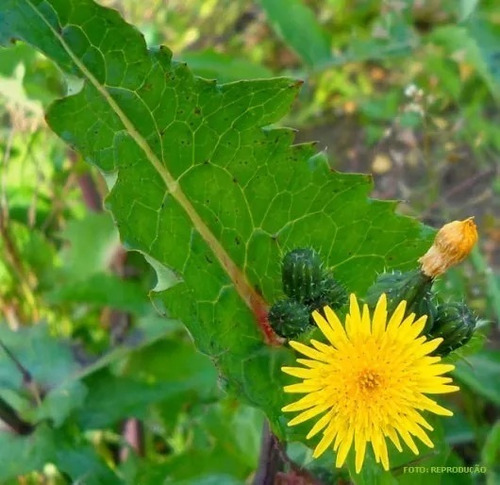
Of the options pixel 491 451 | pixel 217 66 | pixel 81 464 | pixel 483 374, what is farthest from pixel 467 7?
pixel 81 464

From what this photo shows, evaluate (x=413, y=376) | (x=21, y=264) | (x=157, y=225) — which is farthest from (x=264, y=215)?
(x=21, y=264)

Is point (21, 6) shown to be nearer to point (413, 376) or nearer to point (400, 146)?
point (413, 376)

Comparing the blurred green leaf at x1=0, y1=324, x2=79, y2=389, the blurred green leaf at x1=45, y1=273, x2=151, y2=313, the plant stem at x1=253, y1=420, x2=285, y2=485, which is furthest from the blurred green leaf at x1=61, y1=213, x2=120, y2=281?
the plant stem at x1=253, y1=420, x2=285, y2=485

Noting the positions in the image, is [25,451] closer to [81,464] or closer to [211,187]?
[81,464]

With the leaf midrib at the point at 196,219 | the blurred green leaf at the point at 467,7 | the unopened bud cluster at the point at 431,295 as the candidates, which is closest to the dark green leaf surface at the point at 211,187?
the leaf midrib at the point at 196,219

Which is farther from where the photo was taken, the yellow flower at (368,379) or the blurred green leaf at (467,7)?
the blurred green leaf at (467,7)

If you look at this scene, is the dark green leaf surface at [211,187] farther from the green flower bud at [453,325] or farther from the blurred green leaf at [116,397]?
the blurred green leaf at [116,397]
